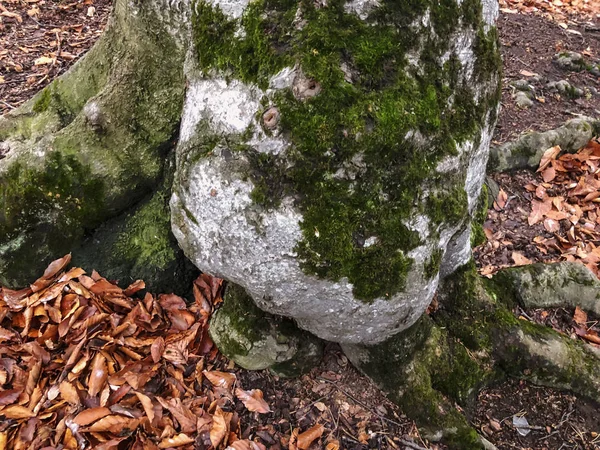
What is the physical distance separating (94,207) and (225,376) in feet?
3.76

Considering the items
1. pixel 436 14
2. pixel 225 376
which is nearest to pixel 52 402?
pixel 225 376

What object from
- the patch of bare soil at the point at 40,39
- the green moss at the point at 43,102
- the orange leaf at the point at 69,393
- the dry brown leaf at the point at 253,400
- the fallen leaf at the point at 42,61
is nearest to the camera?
the orange leaf at the point at 69,393

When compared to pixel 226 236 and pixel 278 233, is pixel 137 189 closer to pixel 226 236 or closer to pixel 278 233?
pixel 226 236

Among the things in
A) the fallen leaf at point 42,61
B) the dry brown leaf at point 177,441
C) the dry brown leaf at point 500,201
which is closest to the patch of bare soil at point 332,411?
the dry brown leaf at point 177,441

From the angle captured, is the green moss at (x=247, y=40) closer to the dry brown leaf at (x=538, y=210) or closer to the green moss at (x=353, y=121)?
the green moss at (x=353, y=121)

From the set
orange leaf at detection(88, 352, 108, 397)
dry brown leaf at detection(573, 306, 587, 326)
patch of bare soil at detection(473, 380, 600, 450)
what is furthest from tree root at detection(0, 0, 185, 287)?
dry brown leaf at detection(573, 306, 587, 326)

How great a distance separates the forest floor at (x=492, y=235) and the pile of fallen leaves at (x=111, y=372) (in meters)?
0.08

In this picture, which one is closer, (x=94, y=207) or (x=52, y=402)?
(x=52, y=402)

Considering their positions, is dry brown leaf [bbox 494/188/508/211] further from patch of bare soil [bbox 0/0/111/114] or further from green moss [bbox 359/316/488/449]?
patch of bare soil [bbox 0/0/111/114]

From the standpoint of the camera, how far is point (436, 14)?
1.80 meters

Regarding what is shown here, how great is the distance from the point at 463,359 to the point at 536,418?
0.64 m

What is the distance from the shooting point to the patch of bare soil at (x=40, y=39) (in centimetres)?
446

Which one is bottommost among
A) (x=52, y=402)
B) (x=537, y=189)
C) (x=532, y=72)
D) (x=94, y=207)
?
(x=537, y=189)

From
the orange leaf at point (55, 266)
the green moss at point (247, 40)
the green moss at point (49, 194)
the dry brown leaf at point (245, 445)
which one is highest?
the green moss at point (247, 40)
